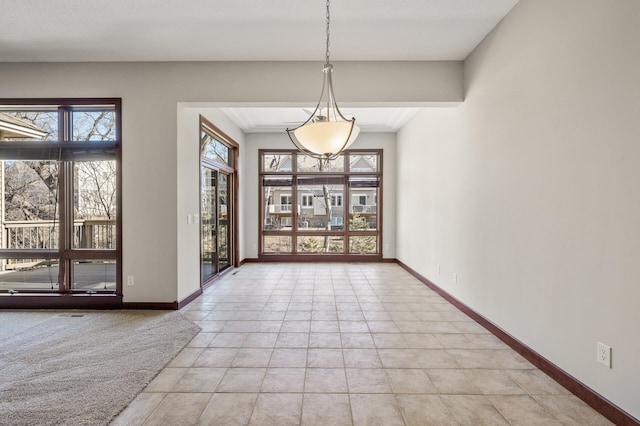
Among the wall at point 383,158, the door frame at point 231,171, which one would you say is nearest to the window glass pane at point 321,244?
the wall at point 383,158

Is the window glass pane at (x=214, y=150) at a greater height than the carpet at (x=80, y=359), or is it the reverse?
the window glass pane at (x=214, y=150)

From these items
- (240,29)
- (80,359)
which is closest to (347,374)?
(80,359)

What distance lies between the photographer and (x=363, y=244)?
718cm

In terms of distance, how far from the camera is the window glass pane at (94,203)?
154 inches

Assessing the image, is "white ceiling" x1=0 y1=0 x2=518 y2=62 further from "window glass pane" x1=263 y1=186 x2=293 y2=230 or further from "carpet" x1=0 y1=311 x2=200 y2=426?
"window glass pane" x1=263 y1=186 x2=293 y2=230

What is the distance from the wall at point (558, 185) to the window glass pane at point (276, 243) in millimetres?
4129

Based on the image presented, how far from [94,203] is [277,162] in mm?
3861

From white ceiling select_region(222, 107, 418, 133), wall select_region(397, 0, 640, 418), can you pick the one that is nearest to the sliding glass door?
white ceiling select_region(222, 107, 418, 133)

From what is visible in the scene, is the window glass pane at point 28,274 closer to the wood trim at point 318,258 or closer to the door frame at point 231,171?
the door frame at point 231,171

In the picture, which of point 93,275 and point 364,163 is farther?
point 364,163

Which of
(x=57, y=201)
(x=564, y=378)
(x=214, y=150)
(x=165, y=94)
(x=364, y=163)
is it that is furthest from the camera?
(x=364, y=163)

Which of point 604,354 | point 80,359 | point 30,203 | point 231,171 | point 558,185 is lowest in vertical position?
point 80,359

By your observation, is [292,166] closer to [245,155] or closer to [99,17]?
[245,155]

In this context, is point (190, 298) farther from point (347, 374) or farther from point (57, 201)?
point (347, 374)
